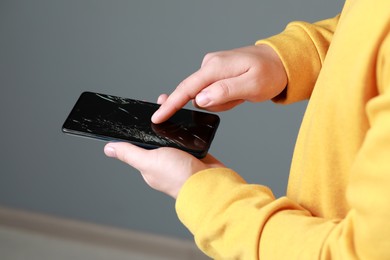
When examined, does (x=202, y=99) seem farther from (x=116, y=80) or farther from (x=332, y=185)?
(x=116, y=80)

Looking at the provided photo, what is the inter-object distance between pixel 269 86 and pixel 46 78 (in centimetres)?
84

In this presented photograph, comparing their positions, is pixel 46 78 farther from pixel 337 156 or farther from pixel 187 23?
pixel 337 156

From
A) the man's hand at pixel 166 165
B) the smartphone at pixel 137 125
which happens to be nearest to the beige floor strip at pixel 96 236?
the smartphone at pixel 137 125

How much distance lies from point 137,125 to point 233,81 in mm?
108

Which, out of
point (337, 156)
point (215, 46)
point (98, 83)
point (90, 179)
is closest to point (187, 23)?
point (215, 46)

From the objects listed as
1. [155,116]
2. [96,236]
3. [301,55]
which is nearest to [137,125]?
[155,116]

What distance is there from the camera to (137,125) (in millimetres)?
680

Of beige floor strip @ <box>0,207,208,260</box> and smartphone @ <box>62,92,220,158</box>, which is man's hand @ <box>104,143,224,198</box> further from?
beige floor strip @ <box>0,207,208,260</box>

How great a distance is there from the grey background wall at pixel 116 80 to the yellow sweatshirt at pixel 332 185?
2.66 feet

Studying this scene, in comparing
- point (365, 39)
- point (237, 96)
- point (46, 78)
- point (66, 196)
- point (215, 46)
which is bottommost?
point (66, 196)

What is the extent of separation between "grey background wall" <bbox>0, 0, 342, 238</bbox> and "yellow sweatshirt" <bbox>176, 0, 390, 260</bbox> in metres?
0.81

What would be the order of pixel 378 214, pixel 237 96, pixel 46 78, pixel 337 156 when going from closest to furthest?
pixel 378 214 < pixel 337 156 < pixel 237 96 < pixel 46 78

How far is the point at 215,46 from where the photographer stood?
52.8 inches

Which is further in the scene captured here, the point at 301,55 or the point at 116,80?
the point at 116,80
